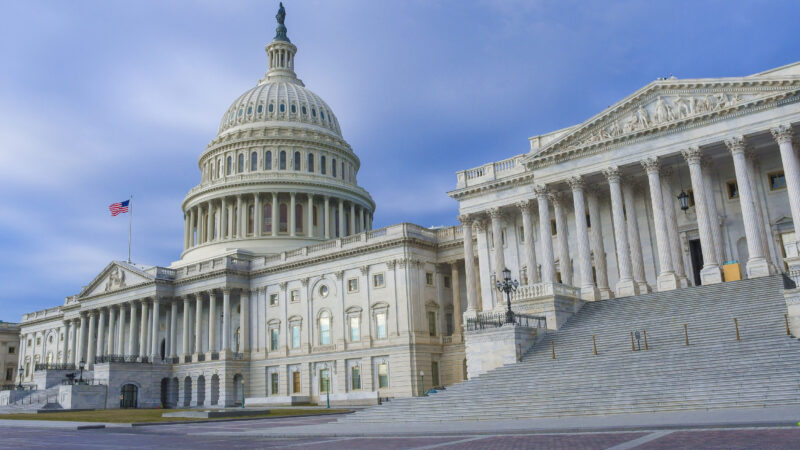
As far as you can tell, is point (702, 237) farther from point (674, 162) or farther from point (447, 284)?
point (447, 284)

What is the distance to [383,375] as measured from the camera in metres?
64.6

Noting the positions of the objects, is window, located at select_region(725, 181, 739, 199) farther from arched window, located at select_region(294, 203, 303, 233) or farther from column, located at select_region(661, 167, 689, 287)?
arched window, located at select_region(294, 203, 303, 233)

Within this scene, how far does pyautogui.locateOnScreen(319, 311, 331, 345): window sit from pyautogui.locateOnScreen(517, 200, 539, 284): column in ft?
79.4

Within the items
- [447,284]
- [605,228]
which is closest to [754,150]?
[605,228]

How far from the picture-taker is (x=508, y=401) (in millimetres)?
29562

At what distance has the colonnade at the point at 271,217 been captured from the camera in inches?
3718

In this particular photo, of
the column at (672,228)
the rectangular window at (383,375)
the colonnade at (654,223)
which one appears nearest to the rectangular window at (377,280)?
the rectangular window at (383,375)

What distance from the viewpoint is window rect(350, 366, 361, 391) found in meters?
66.4

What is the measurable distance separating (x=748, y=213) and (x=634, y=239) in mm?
7749

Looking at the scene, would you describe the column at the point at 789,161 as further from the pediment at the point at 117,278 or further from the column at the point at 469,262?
the pediment at the point at 117,278

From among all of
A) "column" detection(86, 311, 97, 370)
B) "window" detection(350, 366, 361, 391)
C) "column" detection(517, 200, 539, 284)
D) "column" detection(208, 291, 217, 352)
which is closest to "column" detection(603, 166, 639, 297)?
"column" detection(517, 200, 539, 284)

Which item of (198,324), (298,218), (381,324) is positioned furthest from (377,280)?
(298,218)

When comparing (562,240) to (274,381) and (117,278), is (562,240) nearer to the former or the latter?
(274,381)

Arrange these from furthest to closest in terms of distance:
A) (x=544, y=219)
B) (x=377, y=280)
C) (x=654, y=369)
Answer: (x=377, y=280), (x=544, y=219), (x=654, y=369)
